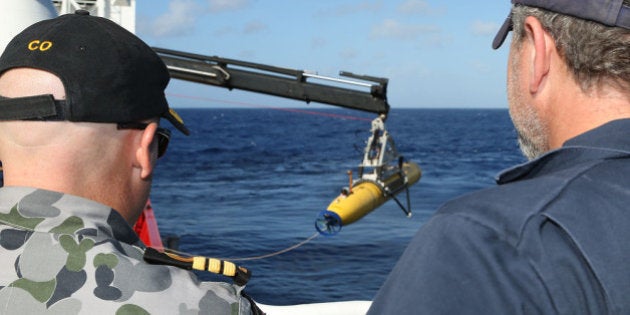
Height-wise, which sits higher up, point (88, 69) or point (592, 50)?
point (592, 50)

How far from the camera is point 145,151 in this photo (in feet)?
6.83

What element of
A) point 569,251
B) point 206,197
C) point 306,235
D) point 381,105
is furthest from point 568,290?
point 206,197

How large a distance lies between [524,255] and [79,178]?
1.15 meters

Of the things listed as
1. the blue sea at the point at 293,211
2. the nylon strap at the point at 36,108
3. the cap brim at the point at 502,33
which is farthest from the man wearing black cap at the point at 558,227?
the blue sea at the point at 293,211

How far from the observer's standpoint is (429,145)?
64250mm

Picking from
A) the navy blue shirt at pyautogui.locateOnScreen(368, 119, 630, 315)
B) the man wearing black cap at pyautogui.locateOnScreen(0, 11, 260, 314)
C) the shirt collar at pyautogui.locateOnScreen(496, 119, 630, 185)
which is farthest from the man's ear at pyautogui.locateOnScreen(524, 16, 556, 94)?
the man wearing black cap at pyautogui.locateOnScreen(0, 11, 260, 314)

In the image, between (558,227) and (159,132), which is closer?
(558,227)

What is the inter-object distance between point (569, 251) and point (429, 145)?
2503 inches

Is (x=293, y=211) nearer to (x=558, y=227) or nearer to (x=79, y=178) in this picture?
(x=79, y=178)

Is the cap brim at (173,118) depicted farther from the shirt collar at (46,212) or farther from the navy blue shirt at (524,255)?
the navy blue shirt at (524,255)

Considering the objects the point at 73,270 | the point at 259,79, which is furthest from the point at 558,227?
the point at 259,79

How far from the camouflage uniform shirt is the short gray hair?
103cm

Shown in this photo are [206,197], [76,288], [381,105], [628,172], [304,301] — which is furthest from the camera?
[206,197]

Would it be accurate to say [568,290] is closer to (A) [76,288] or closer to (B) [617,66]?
(B) [617,66]
